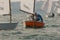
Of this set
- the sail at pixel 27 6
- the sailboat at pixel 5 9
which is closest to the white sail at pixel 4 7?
the sailboat at pixel 5 9

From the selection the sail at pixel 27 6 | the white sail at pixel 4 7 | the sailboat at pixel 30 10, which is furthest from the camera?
the sail at pixel 27 6

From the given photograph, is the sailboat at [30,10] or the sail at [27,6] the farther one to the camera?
the sail at [27,6]

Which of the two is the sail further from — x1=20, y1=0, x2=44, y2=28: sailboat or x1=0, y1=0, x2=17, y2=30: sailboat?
x1=0, y1=0, x2=17, y2=30: sailboat

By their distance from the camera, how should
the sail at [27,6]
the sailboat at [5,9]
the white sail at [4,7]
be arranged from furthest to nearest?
the sail at [27,6], the white sail at [4,7], the sailboat at [5,9]

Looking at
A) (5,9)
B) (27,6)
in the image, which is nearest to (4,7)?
(5,9)

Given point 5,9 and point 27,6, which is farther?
point 27,6

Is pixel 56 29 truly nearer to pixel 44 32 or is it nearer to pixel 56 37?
pixel 44 32

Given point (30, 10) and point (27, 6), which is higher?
point (27, 6)

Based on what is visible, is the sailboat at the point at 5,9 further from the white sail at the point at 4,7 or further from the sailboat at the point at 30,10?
the sailboat at the point at 30,10

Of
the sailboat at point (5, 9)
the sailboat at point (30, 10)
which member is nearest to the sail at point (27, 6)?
the sailboat at point (30, 10)

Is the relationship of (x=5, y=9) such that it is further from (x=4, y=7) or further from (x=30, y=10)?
(x=30, y=10)

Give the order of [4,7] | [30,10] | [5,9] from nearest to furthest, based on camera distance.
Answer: [5,9] → [4,7] → [30,10]

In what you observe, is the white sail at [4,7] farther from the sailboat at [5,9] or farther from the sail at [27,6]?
the sail at [27,6]

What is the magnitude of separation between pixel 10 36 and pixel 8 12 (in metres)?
3.74
